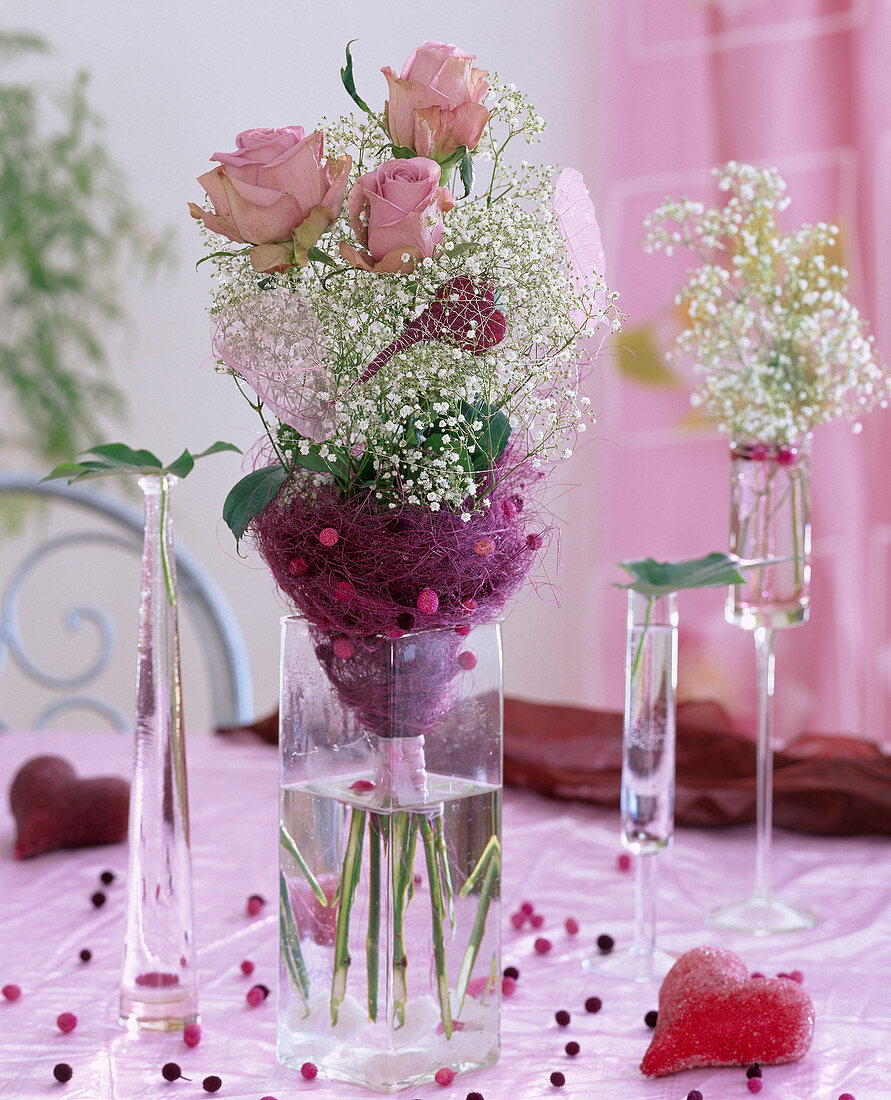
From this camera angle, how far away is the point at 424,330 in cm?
66

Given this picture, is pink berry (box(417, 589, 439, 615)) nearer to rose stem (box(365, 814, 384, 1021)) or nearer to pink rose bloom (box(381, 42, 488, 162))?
rose stem (box(365, 814, 384, 1021))

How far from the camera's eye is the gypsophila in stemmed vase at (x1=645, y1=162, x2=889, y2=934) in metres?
1.06

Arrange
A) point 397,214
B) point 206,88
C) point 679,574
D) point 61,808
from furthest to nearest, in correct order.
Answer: point 206,88
point 61,808
point 679,574
point 397,214

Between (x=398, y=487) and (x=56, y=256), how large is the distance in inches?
90.1

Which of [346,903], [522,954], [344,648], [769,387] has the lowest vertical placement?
[522,954]

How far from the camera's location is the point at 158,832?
2.68 ft

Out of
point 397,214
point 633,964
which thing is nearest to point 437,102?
point 397,214

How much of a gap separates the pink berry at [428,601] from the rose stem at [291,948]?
20 cm

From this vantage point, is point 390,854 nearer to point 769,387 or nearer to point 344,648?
point 344,648

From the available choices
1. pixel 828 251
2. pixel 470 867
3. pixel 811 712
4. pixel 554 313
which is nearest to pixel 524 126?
pixel 554 313

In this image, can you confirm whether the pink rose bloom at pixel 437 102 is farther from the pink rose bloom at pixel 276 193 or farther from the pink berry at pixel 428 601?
the pink berry at pixel 428 601

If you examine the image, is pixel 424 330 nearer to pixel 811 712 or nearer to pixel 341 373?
pixel 341 373

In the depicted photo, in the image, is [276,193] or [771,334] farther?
[771,334]

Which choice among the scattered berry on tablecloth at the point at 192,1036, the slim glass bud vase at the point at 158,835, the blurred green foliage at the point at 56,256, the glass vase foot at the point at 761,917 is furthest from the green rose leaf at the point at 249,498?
the blurred green foliage at the point at 56,256
